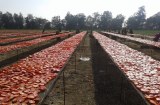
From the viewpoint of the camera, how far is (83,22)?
138375 mm

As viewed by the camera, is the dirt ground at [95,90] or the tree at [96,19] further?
the tree at [96,19]

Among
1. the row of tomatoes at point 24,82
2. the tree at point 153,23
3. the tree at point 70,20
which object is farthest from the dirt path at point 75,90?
the tree at point 70,20

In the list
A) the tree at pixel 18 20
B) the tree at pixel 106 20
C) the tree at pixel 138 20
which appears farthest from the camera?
the tree at pixel 106 20

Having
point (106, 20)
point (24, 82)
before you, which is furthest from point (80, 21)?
point (24, 82)

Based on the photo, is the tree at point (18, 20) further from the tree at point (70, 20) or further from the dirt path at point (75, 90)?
the dirt path at point (75, 90)

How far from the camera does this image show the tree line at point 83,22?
393ft

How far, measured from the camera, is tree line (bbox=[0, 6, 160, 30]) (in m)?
120

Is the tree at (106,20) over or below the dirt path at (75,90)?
over

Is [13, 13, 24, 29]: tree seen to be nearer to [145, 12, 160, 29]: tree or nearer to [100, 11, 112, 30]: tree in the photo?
[100, 11, 112, 30]: tree

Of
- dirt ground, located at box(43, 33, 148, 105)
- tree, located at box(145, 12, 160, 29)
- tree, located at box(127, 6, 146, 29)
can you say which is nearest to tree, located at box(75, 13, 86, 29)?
tree, located at box(127, 6, 146, 29)

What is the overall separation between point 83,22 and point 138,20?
27.7 metres

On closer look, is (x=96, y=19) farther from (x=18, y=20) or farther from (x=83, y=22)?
(x=18, y=20)

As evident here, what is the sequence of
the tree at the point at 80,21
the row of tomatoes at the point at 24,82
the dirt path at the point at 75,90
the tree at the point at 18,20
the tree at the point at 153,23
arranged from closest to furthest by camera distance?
the row of tomatoes at the point at 24,82, the dirt path at the point at 75,90, the tree at the point at 18,20, the tree at the point at 153,23, the tree at the point at 80,21

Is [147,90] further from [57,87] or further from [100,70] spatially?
[100,70]
